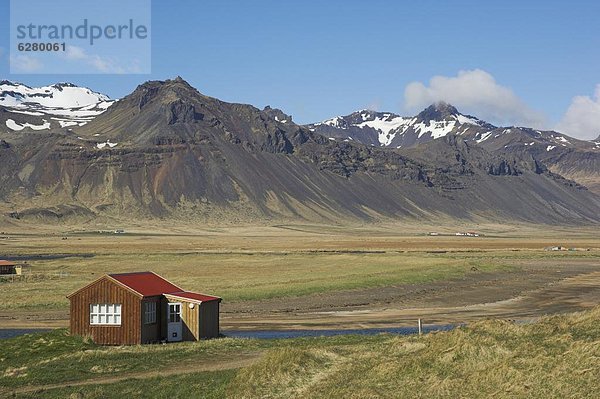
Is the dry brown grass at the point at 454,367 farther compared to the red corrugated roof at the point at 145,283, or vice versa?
the red corrugated roof at the point at 145,283

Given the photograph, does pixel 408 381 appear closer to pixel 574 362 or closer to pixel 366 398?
pixel 366 398

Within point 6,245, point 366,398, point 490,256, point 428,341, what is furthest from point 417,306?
point 6,245

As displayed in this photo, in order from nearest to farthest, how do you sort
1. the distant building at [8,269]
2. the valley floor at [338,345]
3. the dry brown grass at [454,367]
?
the dry brown grass at [454,367] < the valley floor at [338,345] < the distant building at [8,269]

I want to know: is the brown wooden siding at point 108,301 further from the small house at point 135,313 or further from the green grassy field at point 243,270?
the green grassy field at point 243,270

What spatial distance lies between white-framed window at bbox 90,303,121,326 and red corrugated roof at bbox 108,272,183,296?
1556mm

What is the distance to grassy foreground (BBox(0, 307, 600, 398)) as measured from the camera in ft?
86.1

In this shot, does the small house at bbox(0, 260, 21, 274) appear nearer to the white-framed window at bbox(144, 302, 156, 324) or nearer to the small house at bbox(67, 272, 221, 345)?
the small house at bbox(67, 272, 221, 345)

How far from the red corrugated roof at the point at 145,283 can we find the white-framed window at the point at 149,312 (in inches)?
26.9

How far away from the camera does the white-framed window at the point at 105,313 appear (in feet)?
155

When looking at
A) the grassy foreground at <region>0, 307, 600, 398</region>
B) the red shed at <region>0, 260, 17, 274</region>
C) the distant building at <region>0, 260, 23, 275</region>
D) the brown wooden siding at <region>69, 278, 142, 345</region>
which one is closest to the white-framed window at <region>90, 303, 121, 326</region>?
the brown wooden siding at <region>69, 278, 142, 345</region>

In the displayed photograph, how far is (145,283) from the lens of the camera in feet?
162

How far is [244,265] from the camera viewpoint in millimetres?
112750

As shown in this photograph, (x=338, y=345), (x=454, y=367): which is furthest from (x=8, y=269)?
(x=454, y=367)

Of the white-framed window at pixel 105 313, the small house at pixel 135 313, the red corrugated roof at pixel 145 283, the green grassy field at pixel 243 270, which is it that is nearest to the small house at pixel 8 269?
the green grassy field at pixel 243 270
